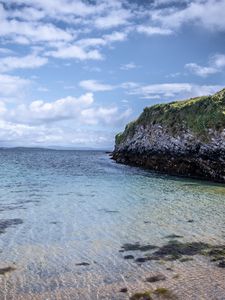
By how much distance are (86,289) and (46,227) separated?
24.1 feet

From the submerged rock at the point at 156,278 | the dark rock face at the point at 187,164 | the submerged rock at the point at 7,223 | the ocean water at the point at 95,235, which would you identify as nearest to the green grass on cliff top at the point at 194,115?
the dark rock face at the point at 187,164

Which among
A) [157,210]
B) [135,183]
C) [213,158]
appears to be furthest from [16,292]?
[213,158]

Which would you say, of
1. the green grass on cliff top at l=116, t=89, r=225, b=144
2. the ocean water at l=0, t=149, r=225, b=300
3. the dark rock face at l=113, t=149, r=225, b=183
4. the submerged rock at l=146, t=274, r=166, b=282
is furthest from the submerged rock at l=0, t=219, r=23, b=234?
the green grass on cliff top at l=116, t=89, r=225, b=144

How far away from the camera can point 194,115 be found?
50.0m

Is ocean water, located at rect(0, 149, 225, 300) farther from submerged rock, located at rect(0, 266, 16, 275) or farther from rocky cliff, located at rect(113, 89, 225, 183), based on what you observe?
rocky cliff, located at rect(113, 89, 225, 183)

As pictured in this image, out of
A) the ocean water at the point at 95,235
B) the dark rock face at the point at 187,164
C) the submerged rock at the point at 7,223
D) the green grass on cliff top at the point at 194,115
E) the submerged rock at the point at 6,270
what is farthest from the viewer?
the green grass on cliff top at the point at 194,115

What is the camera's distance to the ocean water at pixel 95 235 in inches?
407

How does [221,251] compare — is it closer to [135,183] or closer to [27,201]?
[27,201]

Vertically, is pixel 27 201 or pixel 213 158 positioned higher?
pixel 213 158

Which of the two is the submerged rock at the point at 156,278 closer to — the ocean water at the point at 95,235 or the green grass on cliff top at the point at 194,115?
the ocean water at the point at 95,235

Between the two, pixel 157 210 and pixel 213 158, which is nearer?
pixel 157 210

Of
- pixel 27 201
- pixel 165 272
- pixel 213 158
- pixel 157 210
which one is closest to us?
pixel 165 272

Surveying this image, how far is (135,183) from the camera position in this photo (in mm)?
34656

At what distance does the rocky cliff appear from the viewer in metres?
42.4
